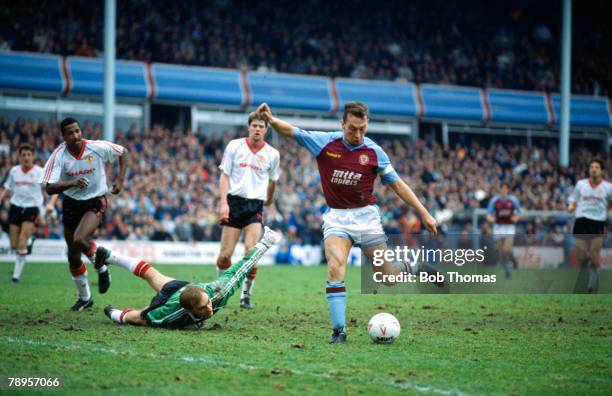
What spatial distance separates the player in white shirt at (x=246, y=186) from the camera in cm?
1211

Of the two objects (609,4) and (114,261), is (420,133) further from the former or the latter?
(114,261)

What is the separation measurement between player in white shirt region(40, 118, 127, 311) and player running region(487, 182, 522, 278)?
44.7 ft

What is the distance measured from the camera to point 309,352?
7.83 metres

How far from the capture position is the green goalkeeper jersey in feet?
30.1

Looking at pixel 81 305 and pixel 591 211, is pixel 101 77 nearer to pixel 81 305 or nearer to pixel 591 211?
pixel 591 211

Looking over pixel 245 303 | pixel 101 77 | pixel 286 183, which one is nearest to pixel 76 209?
pixel 245 303

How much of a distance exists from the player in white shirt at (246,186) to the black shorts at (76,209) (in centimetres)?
192

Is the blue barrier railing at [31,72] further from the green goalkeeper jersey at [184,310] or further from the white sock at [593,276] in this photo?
the green goalkeeper jersey at [184,310]

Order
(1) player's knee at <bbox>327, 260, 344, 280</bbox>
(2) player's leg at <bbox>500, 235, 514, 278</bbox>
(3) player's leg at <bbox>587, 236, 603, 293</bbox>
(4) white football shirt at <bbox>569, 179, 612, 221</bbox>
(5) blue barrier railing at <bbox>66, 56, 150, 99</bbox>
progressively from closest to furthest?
(1) player's knee at <bbox>327, 260, 344, 280</bbox> → (4) white football shirt at <bbox>569, 179, 612, 221</bbox> → (3) player's leg at <bbox>587, 236, 603, 293</bbox> → (2) player's leg at <bbox>500, 235, 514, 278</bbox> → (5) blue barrier railing at <bbox>66, 56, 150, 99</bbox>

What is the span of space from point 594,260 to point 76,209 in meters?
10.9

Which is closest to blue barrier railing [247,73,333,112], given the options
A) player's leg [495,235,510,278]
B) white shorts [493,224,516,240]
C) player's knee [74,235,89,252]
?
player's leg [495,235,510,278]

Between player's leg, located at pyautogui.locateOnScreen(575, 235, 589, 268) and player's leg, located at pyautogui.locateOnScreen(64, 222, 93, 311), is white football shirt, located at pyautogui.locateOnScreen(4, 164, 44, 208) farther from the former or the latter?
player's leg, located at pyautogui.locateOnScreen(575, 235, 589, 268)

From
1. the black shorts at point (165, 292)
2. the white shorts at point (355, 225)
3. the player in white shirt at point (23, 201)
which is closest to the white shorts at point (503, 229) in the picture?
the player in white shirt at point (23, 201)

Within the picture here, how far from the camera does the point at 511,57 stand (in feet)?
158
